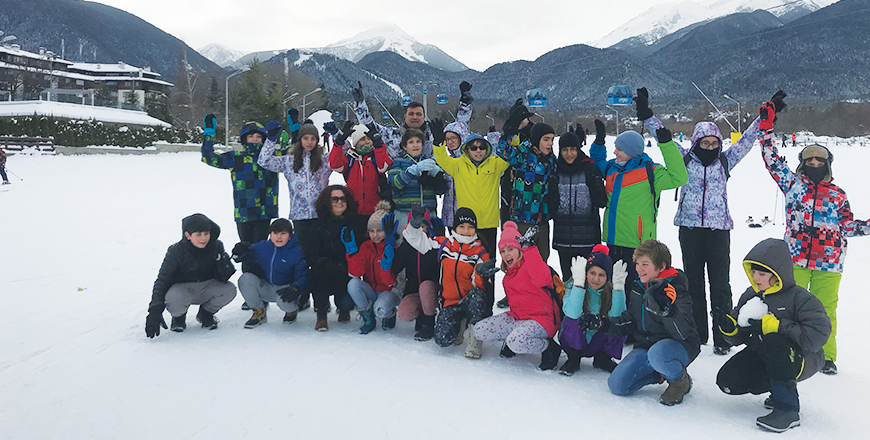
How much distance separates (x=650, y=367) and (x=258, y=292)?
10.5 feet

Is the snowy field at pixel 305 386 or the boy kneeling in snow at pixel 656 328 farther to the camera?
the boy kneeling in snow at pixel 656 328

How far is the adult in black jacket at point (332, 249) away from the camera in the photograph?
4.77 m

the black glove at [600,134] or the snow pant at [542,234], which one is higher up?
the black glove at [600,134]

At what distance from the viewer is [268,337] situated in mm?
4484

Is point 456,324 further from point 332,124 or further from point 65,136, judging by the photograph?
point 65,136

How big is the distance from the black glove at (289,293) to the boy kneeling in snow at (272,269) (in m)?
0.03

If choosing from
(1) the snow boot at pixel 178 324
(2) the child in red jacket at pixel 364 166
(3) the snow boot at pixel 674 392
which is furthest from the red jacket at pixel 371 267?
(3) the snow boot at pixel 674 392

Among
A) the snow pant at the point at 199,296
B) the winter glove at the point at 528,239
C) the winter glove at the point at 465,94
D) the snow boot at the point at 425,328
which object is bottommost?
the snow boot at the point at 425,328

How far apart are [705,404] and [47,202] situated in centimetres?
1433

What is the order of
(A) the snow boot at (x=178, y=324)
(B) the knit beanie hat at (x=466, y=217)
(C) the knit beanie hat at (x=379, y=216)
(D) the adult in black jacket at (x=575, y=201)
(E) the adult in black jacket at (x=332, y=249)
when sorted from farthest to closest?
(E) the adult in black jacket at (x=332, y=249), (C) the knit beanie hat at (x=379, y=216), (A) the snow boot at (x=178, y=324), (D) the adult in black jacket at (x=575, y=201), (B) the knit beanie hat at (x=466, y=217)

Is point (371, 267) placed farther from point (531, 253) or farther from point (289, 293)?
point (531, 253)

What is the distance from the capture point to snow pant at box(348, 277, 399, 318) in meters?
4.59

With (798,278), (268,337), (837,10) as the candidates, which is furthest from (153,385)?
(837,10)

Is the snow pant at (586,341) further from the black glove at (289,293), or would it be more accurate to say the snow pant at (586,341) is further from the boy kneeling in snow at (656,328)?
the black glove at (289,293)
